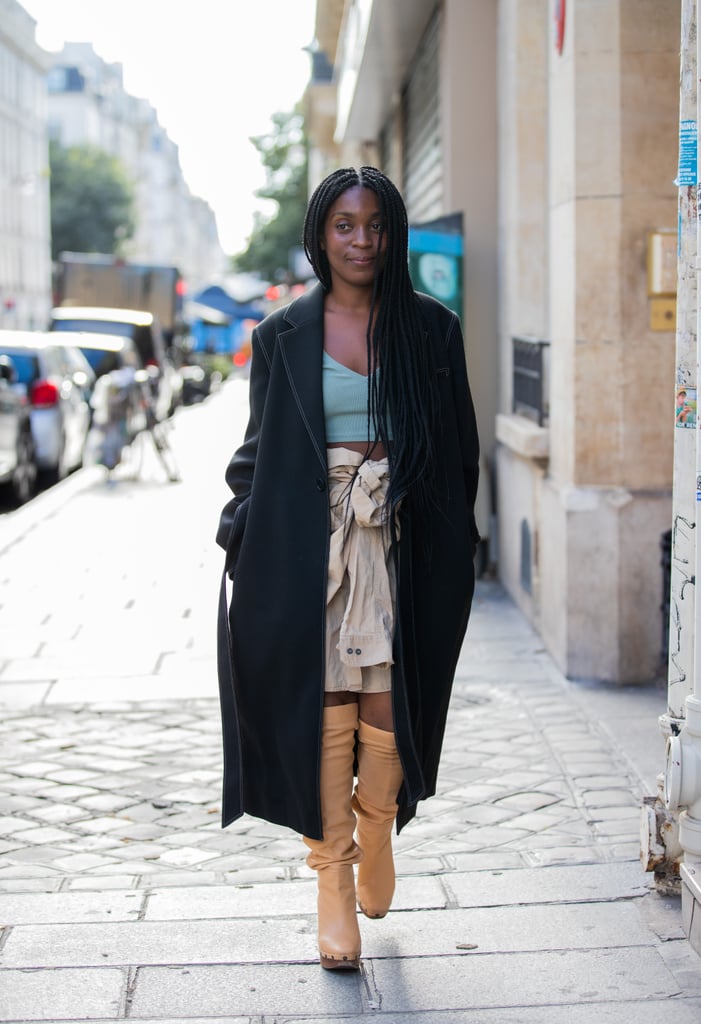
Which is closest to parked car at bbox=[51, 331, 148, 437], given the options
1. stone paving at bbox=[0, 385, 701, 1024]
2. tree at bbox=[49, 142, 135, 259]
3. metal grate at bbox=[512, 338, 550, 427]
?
metal grate at bbox=[512, 338, 550, 427]

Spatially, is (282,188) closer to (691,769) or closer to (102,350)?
(102,350)

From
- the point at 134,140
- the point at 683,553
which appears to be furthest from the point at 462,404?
the point at 134,140

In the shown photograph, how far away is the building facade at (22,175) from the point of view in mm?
73812

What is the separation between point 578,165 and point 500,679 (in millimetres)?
2314

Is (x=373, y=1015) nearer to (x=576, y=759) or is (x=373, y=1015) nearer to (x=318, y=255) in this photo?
(x=318, y=255)

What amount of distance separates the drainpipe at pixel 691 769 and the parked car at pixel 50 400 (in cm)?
1325

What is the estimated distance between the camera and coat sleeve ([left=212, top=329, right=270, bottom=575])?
3.72 m

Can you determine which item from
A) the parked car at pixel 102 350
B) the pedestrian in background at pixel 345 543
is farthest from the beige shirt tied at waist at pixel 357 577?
the parked car at pixel 102 350

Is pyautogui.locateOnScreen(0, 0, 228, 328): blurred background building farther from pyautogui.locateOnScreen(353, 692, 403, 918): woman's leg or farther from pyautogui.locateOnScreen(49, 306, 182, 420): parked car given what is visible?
pyautogui.locateOnScreen(353, 692, 403, 918): woman's leg

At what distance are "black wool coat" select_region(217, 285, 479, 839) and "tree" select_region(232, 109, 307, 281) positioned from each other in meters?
52.8

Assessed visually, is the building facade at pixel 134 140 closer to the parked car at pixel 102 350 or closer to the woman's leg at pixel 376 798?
the parked car at pixel 102 350

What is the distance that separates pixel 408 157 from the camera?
14750mm

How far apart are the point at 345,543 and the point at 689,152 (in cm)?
131

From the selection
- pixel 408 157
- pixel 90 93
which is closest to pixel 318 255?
pixel 408 157
